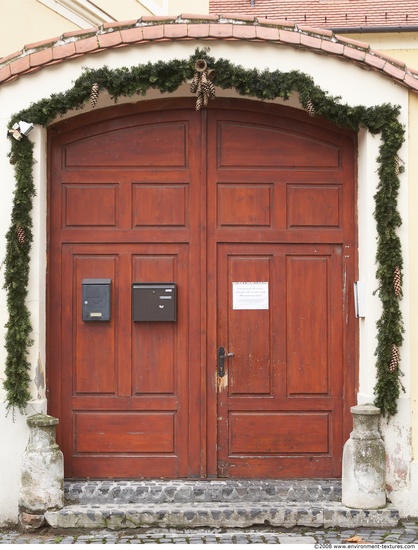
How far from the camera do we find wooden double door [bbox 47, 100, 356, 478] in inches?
270

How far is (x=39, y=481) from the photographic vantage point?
630 centimetres

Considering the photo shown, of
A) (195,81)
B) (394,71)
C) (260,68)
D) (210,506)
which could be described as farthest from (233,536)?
(394,71)

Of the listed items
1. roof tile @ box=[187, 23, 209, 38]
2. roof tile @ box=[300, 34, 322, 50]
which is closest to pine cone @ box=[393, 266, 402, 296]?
roof tile @ box=[300, 34, 322, 50]

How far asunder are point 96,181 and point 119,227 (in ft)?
1.52

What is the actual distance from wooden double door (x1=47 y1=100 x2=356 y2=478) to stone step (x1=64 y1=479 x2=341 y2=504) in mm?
251

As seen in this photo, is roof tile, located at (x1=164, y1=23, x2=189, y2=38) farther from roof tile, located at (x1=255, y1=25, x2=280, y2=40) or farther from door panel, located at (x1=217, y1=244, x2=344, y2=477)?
door panel, located at (x1=217, y1=244, x2=344, y2=477)

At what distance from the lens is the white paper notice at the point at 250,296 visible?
6914mm

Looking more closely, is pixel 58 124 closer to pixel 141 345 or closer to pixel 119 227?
pixel 119 227

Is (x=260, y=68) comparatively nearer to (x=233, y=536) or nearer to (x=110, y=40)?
(x=110, y=40)

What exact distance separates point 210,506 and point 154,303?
1786 millimetres

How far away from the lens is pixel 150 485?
6.66 meters

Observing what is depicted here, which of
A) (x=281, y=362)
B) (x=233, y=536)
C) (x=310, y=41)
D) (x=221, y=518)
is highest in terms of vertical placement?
(x=310, y=41)

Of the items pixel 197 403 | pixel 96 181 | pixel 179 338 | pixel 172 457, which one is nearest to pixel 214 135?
pixel 96 181

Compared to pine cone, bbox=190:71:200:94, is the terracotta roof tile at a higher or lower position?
higher
